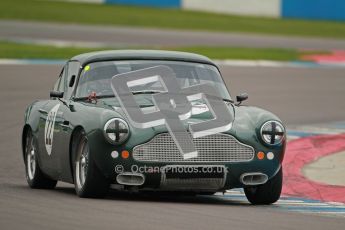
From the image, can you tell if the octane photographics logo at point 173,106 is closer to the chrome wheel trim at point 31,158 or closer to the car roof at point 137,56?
the car roof at point 137,56

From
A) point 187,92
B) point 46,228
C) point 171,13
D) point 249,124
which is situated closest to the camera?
point 46,228

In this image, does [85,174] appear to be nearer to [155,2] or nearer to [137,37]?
[137,37]

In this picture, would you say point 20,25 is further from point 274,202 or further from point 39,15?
point 274,202

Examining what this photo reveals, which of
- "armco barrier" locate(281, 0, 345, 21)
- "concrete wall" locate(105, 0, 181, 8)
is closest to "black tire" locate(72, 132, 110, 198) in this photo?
"concrete wall" locate(105, 0, 181, 8)

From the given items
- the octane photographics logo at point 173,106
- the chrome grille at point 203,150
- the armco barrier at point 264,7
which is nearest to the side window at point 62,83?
the octane photographics logo at point 173,106

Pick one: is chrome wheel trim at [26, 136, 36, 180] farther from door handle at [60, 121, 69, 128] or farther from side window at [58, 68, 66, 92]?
door handle at [60, 121, 69, 128]

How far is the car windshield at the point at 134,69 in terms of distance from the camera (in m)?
10.1

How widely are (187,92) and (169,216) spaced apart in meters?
2.32

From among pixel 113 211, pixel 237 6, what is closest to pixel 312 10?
pixel 237 6

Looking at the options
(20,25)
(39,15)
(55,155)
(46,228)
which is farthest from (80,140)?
(39,15)

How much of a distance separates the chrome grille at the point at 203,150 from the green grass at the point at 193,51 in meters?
16.7

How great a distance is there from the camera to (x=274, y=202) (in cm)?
971

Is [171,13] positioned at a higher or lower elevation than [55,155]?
lower

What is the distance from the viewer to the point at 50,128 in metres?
10.3
